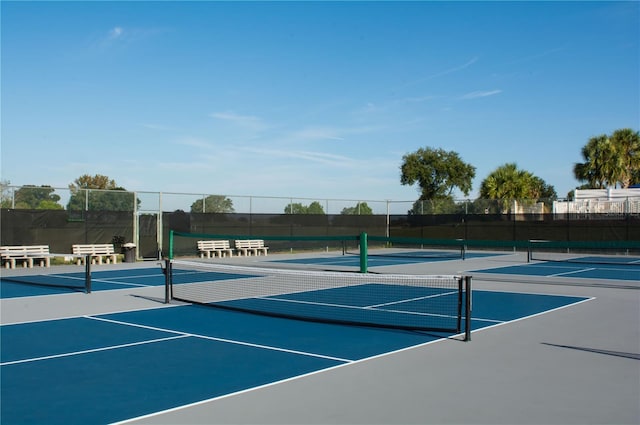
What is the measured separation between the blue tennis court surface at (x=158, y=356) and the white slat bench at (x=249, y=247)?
664 inches

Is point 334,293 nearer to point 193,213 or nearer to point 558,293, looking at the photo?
point 558,293

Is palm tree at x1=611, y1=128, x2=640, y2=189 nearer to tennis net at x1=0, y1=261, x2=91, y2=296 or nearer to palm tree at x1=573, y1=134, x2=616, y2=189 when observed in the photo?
palm tree at x1=573, y1=134, x2=616, y2=189

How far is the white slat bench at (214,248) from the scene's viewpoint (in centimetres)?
2625

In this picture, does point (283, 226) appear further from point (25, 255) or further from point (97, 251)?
point (25, 255)

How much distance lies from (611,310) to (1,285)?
1327 cm

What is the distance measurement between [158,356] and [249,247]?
69.3ft

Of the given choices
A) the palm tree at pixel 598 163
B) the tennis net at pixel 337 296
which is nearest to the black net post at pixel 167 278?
the tennis net at pixel 337 296

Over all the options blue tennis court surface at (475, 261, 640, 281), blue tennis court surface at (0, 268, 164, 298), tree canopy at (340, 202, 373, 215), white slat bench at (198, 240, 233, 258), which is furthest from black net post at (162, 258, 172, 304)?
tree canopy at (340, 202, 373, 215)

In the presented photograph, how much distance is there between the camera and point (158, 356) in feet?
23.9

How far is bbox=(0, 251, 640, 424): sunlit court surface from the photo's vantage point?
5.23m

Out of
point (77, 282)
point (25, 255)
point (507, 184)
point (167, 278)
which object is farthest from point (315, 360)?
point (507, 184)

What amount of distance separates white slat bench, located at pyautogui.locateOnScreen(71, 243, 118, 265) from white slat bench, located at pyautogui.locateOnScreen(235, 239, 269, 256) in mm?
6111

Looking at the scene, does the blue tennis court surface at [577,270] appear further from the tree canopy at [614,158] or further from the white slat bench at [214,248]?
the tree canopy at [614,158]

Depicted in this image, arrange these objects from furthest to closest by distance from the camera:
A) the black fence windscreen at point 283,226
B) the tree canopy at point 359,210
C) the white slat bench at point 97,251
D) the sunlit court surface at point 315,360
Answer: the tree canopy at point 359,210, the white slat bench at point 97,251, the black fence windscreen at point 283,226, the sunlit court surface at point 315,360
